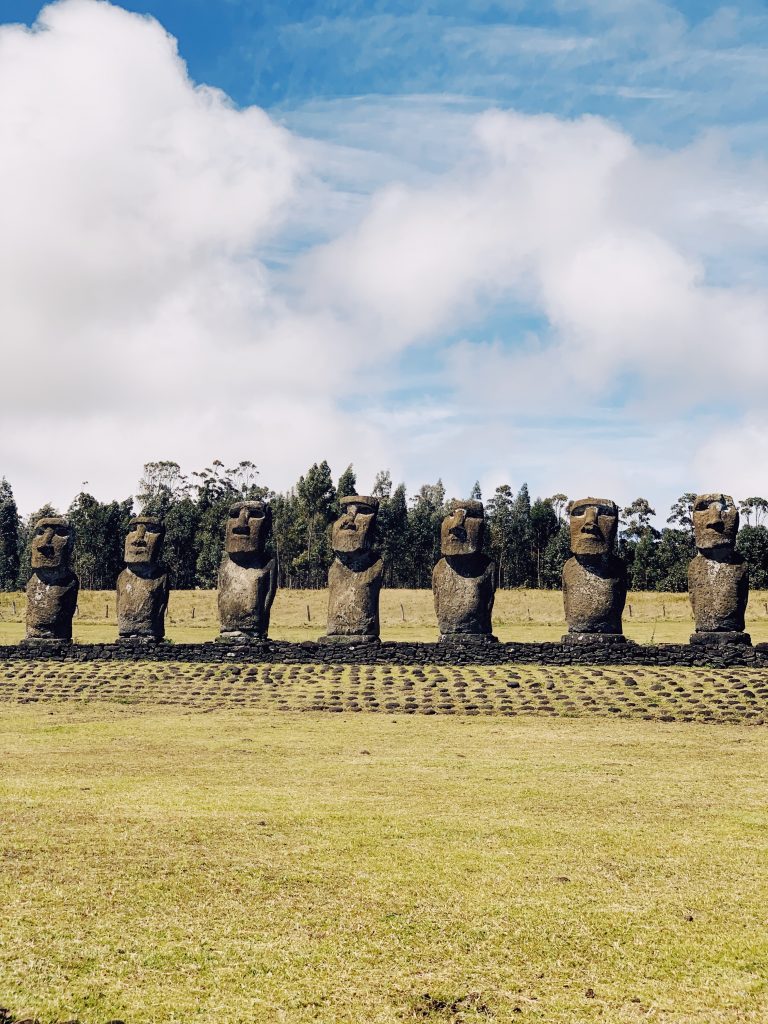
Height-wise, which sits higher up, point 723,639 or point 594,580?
point 594,580

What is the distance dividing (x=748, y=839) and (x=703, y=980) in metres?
3.73

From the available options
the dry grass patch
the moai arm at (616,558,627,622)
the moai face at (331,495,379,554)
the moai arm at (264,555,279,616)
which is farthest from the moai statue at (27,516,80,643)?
the moai arm at (616,558,627,622)

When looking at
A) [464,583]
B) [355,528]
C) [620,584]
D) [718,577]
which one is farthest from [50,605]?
[718,577]

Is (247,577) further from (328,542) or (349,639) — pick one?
(328,542)

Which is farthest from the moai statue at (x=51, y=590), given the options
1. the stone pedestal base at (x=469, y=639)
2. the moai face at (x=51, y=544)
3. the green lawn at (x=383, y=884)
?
the green lawn at (x=383, y=884)

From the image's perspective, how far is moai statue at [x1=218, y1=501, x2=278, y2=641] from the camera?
88.2ft

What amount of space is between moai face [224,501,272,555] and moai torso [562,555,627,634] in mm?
8492

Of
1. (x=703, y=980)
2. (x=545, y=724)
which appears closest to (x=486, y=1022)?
(x=703, y=980)

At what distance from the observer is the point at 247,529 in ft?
89.2

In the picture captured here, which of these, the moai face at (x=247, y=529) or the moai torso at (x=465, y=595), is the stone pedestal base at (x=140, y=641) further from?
the moai torso at (x=465, y=595)

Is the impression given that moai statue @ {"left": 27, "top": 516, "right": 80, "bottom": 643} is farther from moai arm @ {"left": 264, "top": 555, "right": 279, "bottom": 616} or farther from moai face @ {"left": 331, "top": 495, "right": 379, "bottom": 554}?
moai face @ {"left": 331, "top": 495, "right": 379, "bottom": 554}

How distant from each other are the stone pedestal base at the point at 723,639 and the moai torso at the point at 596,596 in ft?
6.83

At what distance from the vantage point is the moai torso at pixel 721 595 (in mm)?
24750

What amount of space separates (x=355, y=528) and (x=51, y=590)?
9110mm
